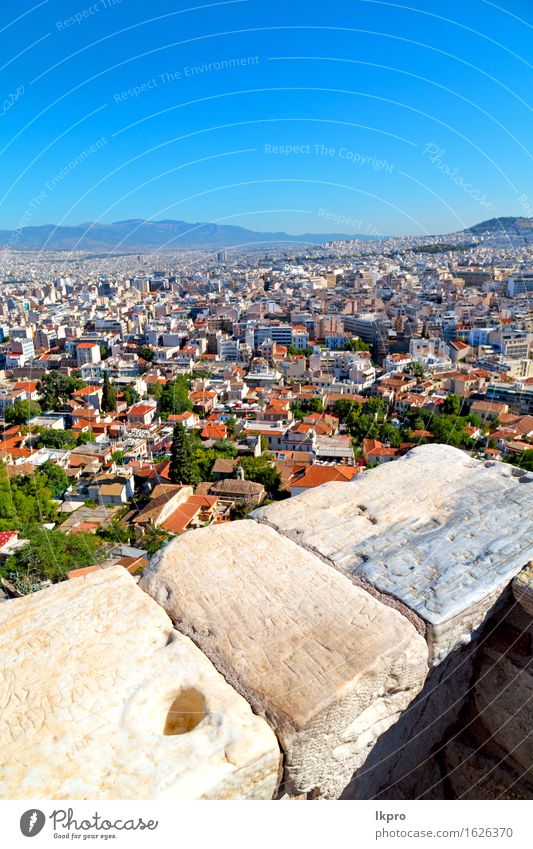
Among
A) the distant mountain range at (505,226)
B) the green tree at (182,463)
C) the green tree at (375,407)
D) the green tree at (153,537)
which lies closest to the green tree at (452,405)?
the green tree at (375,407)

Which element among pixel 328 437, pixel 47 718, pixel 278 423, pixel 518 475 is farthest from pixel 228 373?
pixel 47 718

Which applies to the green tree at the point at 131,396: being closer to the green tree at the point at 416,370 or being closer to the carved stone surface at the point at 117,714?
the green tree at the point at 416,370

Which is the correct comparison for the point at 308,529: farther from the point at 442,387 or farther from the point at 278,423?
the point at 442,387

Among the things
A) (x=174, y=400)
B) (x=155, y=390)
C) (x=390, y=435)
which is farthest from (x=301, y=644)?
(x=155, y=390)

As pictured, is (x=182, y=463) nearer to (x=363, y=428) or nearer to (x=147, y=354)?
(x=363, y=428)

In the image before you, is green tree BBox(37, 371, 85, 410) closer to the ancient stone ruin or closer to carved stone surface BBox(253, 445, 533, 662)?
carved stone surface BBox(253, 445, 533, 662)

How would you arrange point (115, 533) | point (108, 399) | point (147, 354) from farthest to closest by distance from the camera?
point (147, 354)
point (108, 399)
point (115, 533)

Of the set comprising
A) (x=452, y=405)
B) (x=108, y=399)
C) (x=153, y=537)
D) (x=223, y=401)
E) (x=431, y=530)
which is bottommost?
(x=223, y=401)
